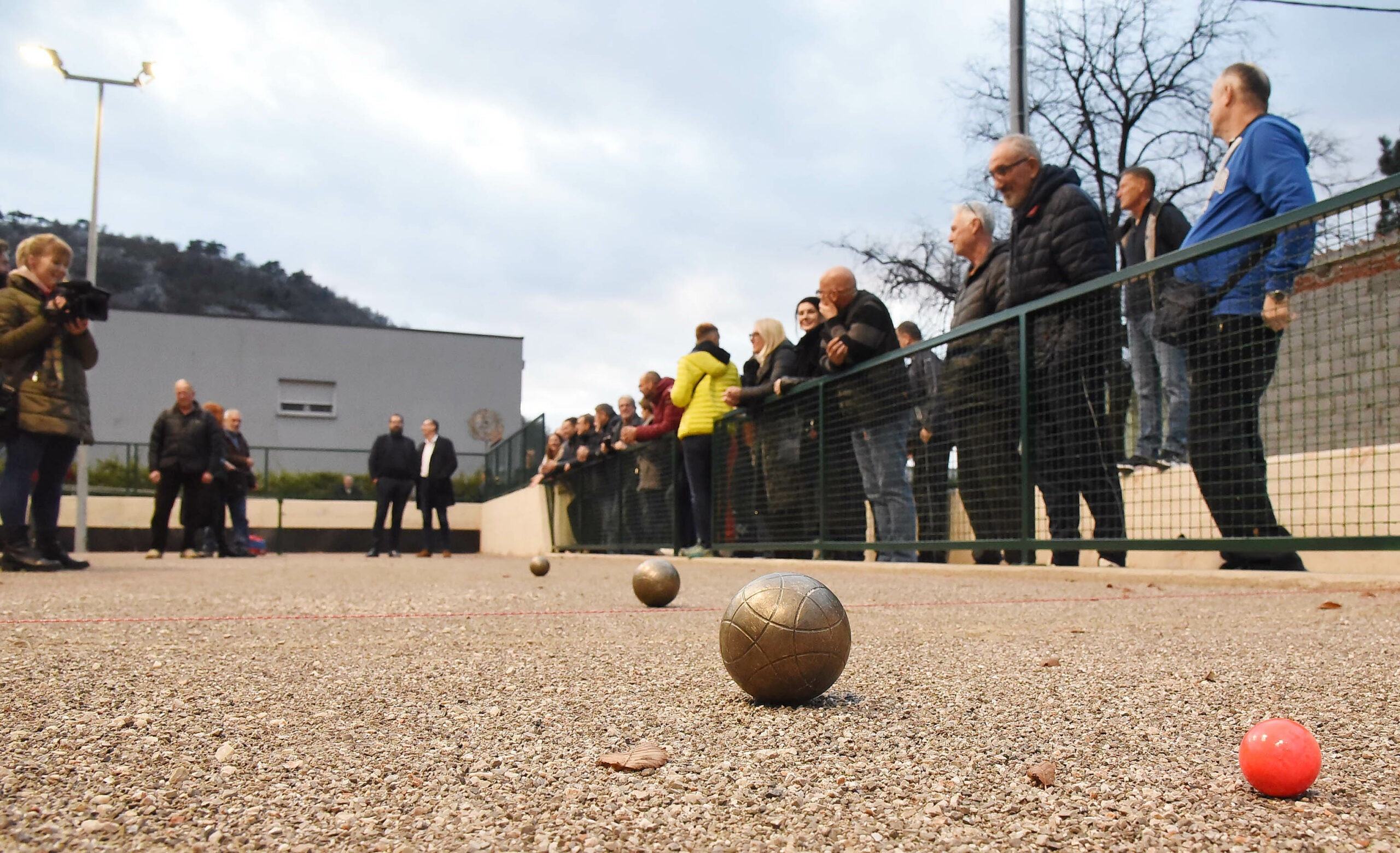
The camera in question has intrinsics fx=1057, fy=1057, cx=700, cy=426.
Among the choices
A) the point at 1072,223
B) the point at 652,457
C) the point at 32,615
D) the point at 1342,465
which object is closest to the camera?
the point at 32,615

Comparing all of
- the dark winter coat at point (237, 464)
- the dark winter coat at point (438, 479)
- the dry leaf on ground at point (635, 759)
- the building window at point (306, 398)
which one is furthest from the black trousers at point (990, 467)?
the building window at point (306, 398)

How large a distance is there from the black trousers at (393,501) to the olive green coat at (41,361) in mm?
8614

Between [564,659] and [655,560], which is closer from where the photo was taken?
[564,659]

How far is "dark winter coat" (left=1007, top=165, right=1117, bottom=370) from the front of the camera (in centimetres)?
590

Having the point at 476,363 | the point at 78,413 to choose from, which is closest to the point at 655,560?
the point at 78,413

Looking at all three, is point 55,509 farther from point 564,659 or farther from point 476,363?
point 476,363

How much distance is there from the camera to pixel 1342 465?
4.74 m

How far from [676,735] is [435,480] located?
15501 mm

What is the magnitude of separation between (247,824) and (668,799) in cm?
61

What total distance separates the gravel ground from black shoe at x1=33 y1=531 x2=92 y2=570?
12.1 feet

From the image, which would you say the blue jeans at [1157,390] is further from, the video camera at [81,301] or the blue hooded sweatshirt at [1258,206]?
the video camera at [81,301]

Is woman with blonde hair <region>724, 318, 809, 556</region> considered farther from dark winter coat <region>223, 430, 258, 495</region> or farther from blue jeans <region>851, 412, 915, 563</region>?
dark winter coat <region>223, 430, 258, 495</region>

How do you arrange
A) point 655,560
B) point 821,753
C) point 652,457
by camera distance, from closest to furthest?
point 821,753 < point 655,560 < point 652,457

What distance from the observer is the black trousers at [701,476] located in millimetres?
9992
